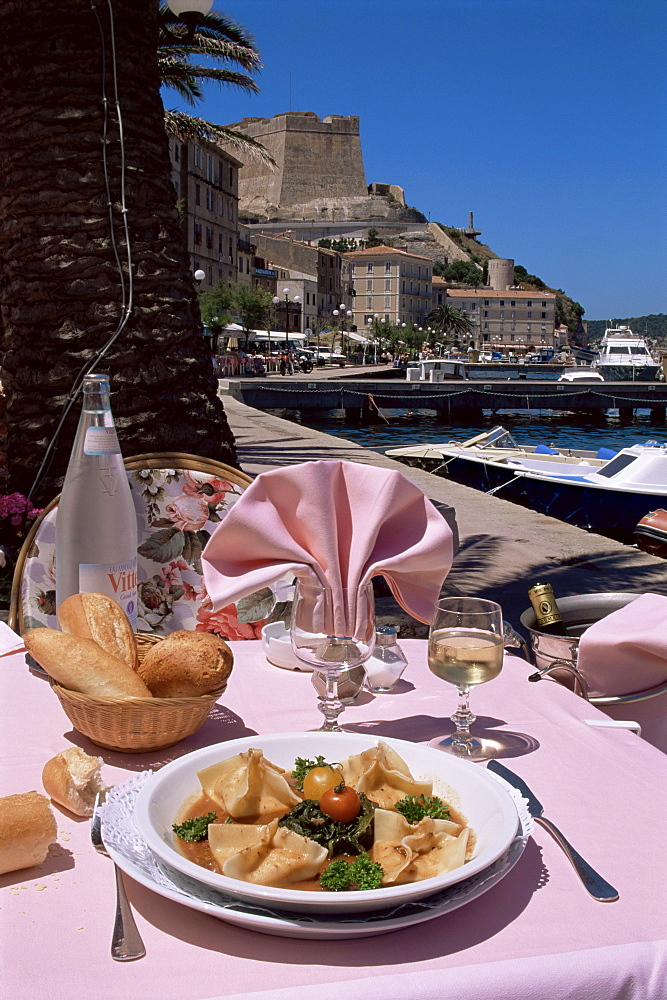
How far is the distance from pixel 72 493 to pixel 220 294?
174 ft

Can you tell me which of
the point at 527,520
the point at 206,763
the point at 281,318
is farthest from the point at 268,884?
the point at 281,318

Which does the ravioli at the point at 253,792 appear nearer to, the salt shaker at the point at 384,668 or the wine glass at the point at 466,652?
the wine glass at the point at 466,652

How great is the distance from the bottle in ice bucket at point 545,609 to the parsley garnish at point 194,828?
52.1 inches

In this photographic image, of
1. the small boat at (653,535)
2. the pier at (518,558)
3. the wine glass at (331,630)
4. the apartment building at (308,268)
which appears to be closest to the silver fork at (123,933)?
the wine glass at (331,630)

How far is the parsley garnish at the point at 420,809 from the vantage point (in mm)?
1048

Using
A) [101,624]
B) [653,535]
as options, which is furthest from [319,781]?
[653,535]

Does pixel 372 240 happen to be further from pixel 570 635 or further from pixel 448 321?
pixel 570 635

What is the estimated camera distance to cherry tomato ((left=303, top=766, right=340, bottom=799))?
3.44 feet

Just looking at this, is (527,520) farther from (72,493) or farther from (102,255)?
(72,493)

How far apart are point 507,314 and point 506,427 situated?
97.3m

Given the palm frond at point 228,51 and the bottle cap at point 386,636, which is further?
the palm frond at point 228,51

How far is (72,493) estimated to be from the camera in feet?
5.63

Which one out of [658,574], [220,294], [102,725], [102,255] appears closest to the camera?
[102,725]

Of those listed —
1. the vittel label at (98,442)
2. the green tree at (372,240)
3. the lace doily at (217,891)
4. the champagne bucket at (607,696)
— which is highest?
the green tree at (372,240)
